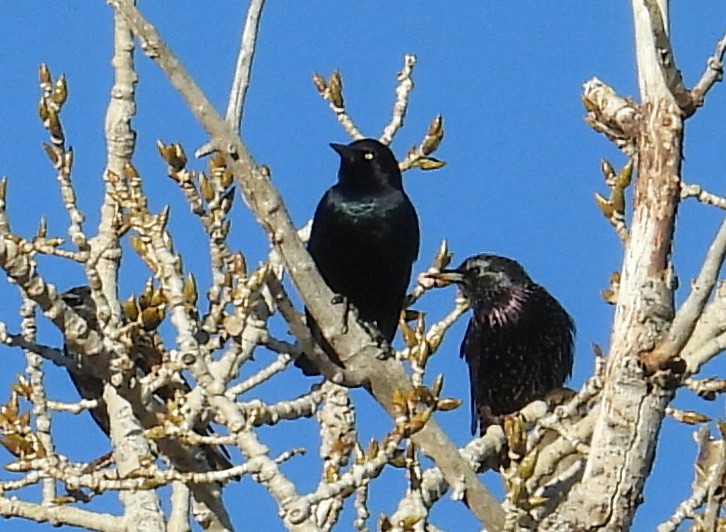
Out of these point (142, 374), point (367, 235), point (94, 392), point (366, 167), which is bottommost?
point (142, 374)

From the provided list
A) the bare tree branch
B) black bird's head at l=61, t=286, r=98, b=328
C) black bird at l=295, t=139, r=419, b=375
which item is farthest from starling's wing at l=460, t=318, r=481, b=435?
the bare tree branch

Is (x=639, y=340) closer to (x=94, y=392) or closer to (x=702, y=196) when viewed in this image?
(x=702, y=196)

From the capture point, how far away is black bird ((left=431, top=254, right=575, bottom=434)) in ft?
26.8

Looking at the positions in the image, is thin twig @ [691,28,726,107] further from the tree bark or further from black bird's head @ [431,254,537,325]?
black bird's head @ [431,254,537,325]

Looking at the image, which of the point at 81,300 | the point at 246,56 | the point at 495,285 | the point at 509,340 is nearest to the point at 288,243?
the point at 246,56

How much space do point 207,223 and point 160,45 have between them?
48 centimetres

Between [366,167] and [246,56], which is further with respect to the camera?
[366,167]

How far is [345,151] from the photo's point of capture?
7719 mm

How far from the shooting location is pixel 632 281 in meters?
3.93

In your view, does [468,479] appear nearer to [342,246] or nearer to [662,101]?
[662,101]

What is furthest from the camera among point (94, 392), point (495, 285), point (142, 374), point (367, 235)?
point (495, 285)

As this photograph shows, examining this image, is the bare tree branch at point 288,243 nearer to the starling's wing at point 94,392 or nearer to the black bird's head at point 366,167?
the starling's wing at point 94,392

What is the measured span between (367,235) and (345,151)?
44 centimetres

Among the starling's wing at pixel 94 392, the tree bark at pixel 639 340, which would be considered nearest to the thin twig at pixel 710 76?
the tree bark at pixel 639 340
